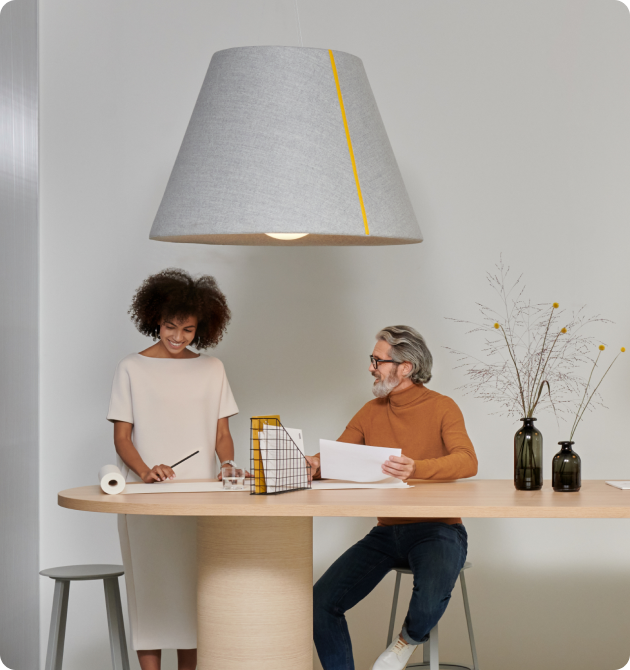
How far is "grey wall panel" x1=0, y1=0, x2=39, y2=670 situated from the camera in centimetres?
373

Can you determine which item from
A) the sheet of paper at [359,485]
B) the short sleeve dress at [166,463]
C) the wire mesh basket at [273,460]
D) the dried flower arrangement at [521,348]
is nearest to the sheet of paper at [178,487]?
the wire mesh basket at [273,460]

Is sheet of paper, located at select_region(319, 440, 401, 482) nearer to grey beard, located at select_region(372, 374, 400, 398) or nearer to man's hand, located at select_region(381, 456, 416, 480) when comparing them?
man's hand, located at select_region(381, 456, 416, 480)

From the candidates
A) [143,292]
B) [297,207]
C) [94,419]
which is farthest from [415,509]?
[94,419]

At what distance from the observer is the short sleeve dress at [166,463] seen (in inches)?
120

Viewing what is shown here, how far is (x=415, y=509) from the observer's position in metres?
2.25

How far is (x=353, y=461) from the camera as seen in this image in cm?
268

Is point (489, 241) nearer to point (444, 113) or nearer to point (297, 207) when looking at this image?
point (444, 113)

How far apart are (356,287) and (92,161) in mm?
1433

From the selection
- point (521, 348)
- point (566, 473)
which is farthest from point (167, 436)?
point (521, 348)

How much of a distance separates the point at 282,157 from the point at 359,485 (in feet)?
3.41

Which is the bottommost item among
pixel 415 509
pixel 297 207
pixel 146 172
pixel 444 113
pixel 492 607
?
pixel 492 607

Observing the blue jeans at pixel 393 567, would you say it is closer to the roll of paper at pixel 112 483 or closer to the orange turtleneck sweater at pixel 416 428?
the orange turtleneck sweater at pixel 416 428

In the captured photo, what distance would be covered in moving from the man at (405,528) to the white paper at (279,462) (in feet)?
0.92

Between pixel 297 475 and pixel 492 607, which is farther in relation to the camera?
pixel 492 607
